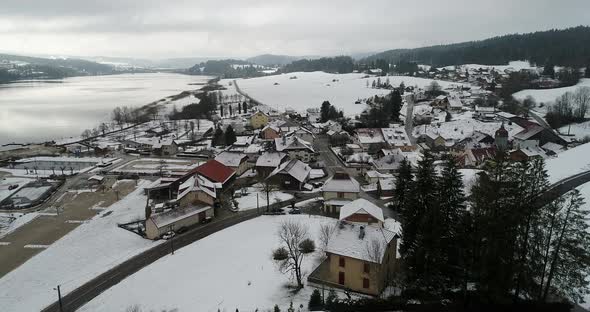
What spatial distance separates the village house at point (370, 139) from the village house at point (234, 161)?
56.8ft

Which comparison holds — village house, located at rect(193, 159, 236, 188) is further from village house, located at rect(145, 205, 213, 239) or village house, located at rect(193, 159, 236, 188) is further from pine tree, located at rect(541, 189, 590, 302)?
pine tree, located at rect(541, 189, 590, 302)

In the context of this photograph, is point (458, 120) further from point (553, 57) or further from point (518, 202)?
point (553, 57)

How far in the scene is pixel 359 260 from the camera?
17938 mm

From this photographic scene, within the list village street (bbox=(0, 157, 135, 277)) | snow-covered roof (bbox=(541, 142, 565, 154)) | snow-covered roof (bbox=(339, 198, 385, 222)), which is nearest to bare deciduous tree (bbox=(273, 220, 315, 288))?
snow-covered roof (bbox=(339, 198, 385, 222))

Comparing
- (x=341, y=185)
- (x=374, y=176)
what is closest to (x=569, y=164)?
(x=374, y=176)

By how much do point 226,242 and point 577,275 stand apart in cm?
1769

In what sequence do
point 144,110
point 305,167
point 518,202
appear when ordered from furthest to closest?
1. point 144,110
2. point 305,167
3. point 518,202

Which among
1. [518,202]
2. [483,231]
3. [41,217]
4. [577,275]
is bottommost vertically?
[41,217]

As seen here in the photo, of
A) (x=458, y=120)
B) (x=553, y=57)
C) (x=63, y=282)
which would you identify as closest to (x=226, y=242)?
(x=63, y=282)

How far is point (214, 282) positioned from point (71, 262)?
35.0 feet

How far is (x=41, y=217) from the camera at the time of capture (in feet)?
105

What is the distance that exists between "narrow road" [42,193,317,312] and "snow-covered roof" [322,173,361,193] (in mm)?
3956

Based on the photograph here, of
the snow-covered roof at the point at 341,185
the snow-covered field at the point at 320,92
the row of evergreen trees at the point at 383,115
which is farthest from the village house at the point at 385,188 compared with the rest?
the snow-covered field at the point at 320,92

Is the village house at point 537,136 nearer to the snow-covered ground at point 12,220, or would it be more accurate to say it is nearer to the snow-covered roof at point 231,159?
the snow-covered roof at point 231,159
